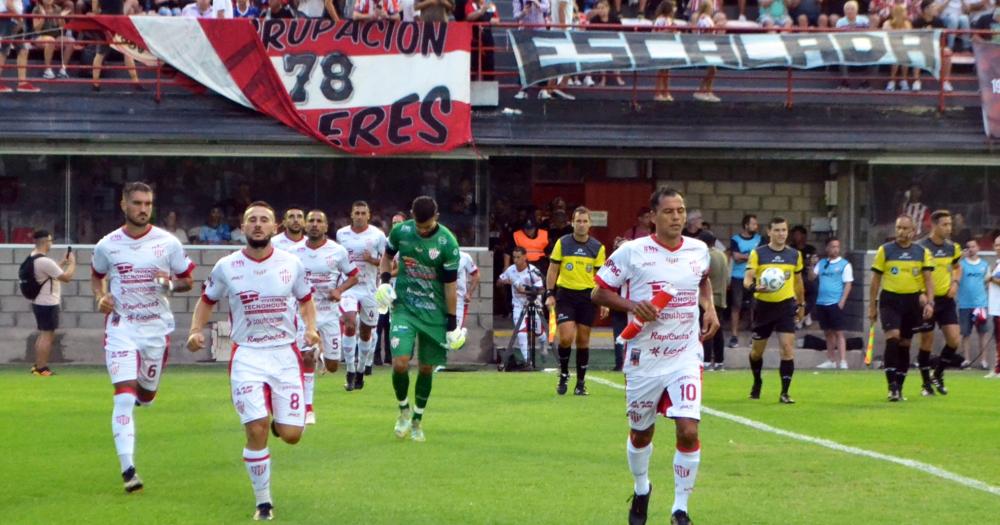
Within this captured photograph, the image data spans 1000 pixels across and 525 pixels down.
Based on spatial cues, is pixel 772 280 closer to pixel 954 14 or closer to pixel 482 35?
pixel 482 35

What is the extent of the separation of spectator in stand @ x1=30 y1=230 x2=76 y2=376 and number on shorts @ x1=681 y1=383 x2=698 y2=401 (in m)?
16.1

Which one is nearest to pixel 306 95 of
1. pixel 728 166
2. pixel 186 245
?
pixel 186 245

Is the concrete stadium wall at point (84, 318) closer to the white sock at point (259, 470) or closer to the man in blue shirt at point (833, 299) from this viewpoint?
the man in blue shirt at point (833, 299)

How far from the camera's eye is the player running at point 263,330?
34.2 feet

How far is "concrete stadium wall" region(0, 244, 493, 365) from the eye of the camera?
1035 inches

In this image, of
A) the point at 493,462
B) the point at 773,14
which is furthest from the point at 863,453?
the point at 773,14

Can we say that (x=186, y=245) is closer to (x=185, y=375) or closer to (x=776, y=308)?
(x=185, y=375)

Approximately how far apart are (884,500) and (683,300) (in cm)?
228

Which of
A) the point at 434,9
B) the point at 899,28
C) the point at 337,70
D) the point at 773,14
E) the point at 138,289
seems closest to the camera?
the point at 138,289

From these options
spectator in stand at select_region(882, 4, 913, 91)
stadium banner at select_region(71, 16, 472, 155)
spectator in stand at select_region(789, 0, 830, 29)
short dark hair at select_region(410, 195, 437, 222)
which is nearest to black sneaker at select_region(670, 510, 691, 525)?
short dark hair at select_region(410, 195, 437, 222)

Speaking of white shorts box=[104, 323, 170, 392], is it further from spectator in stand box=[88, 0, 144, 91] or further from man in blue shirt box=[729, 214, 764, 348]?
man in blue shirt box=[729, 214, 764, 348]

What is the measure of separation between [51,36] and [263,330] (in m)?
17.8

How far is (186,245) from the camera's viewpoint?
2689 cm

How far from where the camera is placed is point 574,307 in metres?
19.7
